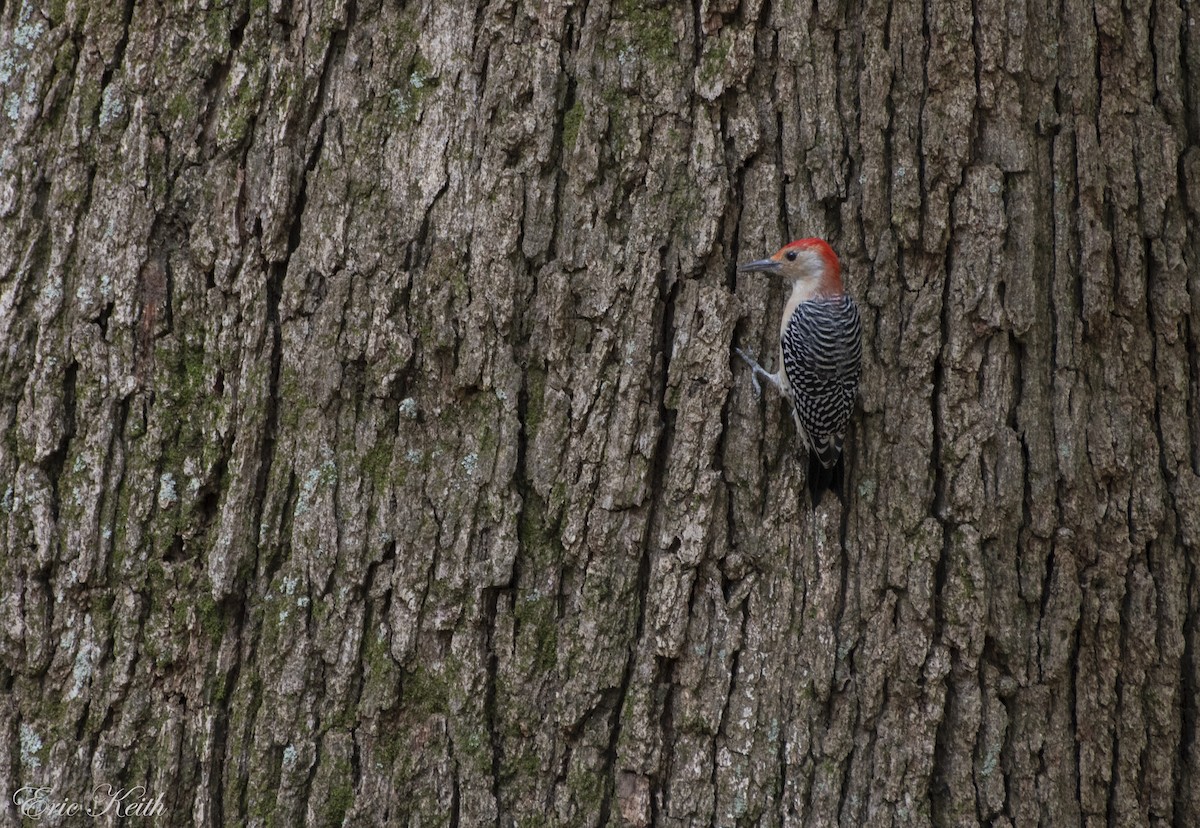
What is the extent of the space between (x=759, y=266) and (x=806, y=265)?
0.55ft

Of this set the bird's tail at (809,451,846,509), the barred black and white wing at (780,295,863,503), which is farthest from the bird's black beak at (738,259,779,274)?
the bird's tail at (809,451,846,509)

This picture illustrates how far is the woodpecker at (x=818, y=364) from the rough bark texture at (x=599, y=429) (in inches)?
2.3

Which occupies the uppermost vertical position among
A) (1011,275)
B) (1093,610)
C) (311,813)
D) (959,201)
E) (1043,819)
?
(959,201)

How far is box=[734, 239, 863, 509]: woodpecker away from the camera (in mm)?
2893

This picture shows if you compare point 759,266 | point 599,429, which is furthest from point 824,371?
point 599,429

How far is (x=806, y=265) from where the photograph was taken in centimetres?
297

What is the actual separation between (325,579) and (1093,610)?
2.19 metres

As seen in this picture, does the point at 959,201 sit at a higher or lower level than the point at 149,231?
higher

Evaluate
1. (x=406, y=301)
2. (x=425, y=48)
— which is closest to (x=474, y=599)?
(x=406, y=301)

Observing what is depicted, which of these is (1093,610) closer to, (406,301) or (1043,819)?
(1043,819)

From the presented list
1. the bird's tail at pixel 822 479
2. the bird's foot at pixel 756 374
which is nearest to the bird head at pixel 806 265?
the bird's foot at pixel 756 374

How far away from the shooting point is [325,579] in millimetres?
2875

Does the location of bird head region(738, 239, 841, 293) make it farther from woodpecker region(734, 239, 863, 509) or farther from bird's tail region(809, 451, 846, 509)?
bird's tail region(809, 451, 846, 509)

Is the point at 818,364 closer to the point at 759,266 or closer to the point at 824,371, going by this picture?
the point at 824,371
